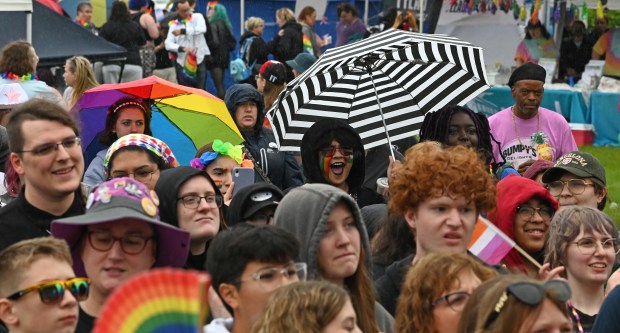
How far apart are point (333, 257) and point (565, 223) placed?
162 cm

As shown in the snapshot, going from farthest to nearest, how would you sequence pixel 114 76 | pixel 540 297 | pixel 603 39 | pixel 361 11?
pixel 361 11 → pixel 603 39 → pixel 114 76 → pixel 540 297

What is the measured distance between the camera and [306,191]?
5.35m

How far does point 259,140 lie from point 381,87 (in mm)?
1150

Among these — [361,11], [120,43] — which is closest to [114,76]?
[120,43]

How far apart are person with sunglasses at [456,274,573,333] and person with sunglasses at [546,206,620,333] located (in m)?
1.95

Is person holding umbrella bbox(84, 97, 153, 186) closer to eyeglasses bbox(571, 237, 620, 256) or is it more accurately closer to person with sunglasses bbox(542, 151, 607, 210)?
person with sunglasses bbox(542, 151, 607, 210)

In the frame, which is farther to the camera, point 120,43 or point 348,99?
point 120,43

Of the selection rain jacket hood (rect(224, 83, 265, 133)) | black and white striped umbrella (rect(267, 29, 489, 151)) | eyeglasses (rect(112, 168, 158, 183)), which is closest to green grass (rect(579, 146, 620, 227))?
black and white striped umbrella (rect(267, 29, 489, 151))

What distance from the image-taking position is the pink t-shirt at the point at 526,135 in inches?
387

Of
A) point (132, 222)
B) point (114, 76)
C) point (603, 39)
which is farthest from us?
point (603, 39)

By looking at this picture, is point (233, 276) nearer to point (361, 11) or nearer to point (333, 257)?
point (333, 257)

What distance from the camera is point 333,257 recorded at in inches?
205

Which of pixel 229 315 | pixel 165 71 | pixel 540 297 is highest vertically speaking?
pixel 540 297

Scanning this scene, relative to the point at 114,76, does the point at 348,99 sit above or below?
above
